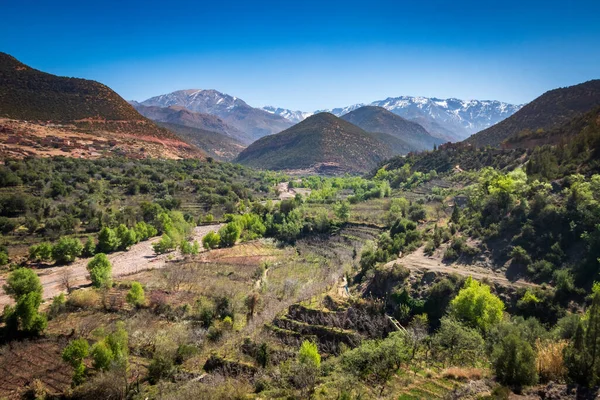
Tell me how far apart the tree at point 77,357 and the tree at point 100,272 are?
54.5 feet

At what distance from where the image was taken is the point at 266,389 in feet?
61.8

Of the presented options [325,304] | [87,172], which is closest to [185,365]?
[325,304]

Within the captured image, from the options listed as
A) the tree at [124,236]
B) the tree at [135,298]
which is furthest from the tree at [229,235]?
the tree at [135,298]

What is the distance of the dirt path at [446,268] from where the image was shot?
34156 millimetres

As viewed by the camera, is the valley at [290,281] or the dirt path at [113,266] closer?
the valley at [290,281]

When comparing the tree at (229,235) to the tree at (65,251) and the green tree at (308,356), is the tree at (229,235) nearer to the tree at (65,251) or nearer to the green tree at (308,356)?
the tree at (65,251)

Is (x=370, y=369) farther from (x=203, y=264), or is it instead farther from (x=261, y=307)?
(x=203, y=264)

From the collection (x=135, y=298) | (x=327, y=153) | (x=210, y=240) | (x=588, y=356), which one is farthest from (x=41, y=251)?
(x=327, y=153)

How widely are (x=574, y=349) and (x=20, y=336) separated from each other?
38115 mm

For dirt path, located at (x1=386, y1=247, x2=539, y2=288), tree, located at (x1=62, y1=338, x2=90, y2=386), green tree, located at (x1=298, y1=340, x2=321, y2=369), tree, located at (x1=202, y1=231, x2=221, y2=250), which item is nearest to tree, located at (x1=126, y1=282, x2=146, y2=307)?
tree, located at (x1=62, y1=338, x2=90, y2=386)

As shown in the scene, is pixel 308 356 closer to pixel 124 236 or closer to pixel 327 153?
pixel 124 236

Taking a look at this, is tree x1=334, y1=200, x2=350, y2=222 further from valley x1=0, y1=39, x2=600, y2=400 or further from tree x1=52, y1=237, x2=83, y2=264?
tree x1=52, y1=237, x2=83, y2=264

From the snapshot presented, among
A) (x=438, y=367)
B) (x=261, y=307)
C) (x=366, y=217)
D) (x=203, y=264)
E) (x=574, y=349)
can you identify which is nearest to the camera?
(x=574, y=349)

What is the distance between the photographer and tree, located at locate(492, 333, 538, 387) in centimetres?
1462
